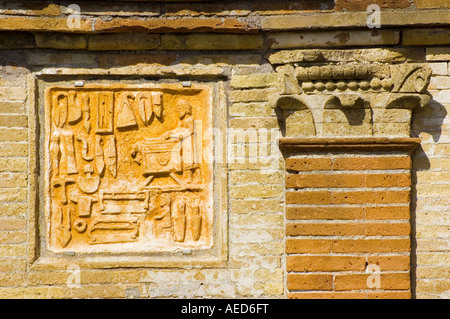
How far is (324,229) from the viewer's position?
3207 mm

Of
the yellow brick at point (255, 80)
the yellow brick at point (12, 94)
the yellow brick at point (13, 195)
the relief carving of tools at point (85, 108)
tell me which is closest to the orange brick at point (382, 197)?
the yellow brick at point (255, 80)

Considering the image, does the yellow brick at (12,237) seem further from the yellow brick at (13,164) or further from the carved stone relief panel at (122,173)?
the yellow brick at (13,164)

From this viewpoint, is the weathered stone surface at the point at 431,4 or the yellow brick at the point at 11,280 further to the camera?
the yellow brick at the point at 11,280

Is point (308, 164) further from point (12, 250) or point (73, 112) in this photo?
point (12, 250)

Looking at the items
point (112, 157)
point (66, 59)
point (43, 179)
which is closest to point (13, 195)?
point (43, 179)

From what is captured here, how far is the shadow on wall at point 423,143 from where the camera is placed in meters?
3.27

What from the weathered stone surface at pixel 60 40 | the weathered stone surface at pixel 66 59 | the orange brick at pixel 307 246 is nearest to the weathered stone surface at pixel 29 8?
the weathered stone surface at pixel 60 40

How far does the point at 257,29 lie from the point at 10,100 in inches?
62.8

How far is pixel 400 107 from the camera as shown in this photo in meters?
3.22

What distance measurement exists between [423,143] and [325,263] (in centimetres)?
95

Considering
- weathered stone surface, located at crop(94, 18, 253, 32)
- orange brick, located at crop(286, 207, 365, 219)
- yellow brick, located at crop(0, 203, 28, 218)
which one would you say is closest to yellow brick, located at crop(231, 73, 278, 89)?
weathered stone surface, located at crop(94, 18, 253, 32)

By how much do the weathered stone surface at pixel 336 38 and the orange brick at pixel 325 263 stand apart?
4.24ft

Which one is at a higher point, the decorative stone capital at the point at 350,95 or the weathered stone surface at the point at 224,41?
the weathered stone surface at the point at 224,41

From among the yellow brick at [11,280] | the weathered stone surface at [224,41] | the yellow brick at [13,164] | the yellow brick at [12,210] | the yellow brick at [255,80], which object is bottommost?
the yellow brick at [11,280]
